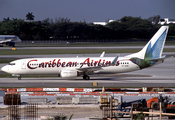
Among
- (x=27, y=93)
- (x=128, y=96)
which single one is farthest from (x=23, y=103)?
(x=128, y=96)

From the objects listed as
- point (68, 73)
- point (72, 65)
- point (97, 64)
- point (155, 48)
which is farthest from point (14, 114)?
point (155, 48)

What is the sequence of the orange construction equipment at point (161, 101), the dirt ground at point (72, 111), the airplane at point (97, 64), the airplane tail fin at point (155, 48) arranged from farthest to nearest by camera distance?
the airplane tail fin at point (155, 48) → the airplane at point (97, 64) → the dirt ground at point (72, 111) → the orange construction equipment at point (161, 101)

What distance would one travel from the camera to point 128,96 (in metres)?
27.2

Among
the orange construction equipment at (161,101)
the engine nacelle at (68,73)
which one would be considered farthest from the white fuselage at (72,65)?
the orange construction equipment at (161,101)

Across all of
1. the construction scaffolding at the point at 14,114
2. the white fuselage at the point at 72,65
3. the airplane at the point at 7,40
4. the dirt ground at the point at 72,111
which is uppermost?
the airplane at the point at 7,40

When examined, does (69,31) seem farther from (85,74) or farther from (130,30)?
(85,74)

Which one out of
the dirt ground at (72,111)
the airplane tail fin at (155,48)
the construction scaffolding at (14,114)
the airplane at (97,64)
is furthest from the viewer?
the airplane tail fin at (155,48)

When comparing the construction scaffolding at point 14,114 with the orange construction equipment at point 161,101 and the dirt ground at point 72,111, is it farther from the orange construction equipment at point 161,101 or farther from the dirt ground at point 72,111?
the orange construction equipment at point 161,101

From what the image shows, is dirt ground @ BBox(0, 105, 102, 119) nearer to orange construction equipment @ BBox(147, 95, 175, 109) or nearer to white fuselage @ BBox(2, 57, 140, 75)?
orange construction equipment @ BBox(147, 95, 175, 109)

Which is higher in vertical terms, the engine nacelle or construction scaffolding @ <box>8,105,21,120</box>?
the engine nacelle

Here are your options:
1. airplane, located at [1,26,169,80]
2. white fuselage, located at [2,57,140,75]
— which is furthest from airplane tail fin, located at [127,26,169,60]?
white fuselage, located at [2,57,140,75]

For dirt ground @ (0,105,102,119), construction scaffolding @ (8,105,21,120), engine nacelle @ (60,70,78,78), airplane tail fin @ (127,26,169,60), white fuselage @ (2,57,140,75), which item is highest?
airplane tail fin @ (127,26,169,60)

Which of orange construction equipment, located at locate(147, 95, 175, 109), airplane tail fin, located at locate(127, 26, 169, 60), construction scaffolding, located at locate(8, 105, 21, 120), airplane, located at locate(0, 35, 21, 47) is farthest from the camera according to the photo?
airplane, located at locate(0, 35, 21, 47)

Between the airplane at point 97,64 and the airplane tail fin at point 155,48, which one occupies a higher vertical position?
the airplane tail fin at point 155,48
